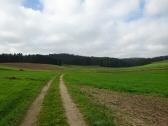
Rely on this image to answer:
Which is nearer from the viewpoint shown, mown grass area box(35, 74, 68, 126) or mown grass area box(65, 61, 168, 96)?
mown grass area box(35, 74, 68, 126)

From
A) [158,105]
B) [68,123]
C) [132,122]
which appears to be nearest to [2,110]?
[68,123]

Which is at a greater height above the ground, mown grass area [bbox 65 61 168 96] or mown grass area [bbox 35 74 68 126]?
mown grass area [bbox 35 74 68 126]

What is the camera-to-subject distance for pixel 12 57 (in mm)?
199000

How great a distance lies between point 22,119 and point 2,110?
10.4 feet

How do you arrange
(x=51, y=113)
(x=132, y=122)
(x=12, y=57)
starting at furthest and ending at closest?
(x=12, y=57) → (x=51, y=113) → (x=132, y=122)

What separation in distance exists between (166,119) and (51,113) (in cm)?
693

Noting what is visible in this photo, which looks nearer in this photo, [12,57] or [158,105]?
[158,105]

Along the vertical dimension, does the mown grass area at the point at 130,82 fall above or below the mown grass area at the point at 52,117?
below

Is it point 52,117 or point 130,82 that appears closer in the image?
point 52,117

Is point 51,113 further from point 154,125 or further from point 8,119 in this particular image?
point 154,125

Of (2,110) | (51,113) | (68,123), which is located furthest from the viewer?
(2,110)

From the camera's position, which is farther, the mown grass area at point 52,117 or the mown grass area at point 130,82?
the mown grass area at point 130,82

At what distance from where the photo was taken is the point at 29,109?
65.9 feet

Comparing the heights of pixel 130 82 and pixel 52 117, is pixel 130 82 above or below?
below
